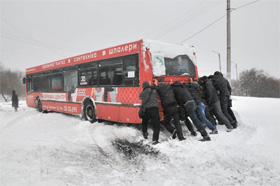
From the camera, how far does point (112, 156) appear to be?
5.54 meters

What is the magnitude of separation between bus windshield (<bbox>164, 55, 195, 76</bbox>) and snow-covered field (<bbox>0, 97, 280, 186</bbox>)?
80.1 inches

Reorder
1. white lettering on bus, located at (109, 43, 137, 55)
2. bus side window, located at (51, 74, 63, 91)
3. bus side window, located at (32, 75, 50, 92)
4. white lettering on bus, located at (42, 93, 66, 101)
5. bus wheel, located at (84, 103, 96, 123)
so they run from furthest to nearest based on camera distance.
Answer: bus side window, located at (32, 75, 50, 92) < bus side window, located at (51, 74, 63, 91) < white lettering on bus, located at (42, 93, 66, 101) < bus wheel, located at (84, 103, 96, 123) < white lettering on bus, located at (109, 43, 137, 55)

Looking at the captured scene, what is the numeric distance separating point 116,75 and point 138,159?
3872 millimetres

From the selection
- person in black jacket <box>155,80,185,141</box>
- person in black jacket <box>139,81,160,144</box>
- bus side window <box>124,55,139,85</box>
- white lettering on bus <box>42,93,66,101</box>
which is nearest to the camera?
person in black jacket <box>139,81,160,144</box>

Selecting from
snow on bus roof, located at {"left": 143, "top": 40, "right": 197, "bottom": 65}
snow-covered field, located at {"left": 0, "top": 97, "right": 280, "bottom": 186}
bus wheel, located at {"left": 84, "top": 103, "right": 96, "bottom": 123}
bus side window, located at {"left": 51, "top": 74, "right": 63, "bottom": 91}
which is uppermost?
snow on bus roof, located at {"left": 143, "top": 40, "right": 197, "bottom": 65}

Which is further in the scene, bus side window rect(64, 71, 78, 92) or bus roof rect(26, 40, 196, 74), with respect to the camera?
bus side window rect(64, 71, 78, 92)

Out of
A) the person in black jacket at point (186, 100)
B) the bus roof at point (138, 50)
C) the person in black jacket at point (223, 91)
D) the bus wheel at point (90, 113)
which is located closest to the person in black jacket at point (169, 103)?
the person in black jacket at point (186, 100)

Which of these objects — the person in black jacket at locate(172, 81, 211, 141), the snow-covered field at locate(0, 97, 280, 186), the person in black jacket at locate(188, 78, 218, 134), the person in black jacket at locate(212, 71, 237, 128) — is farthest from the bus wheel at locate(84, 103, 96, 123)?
the person in black jacket at locate(212, 71, 237, 128)

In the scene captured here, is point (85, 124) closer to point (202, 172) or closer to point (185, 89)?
point (185, 89)

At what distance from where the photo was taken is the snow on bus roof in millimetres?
7328

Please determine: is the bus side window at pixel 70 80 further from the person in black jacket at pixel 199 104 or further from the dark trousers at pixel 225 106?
the dark trousers at pixel 225 106

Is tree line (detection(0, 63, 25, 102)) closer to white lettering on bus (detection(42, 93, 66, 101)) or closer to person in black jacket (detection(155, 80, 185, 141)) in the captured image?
white lettering on bus (detection(42, 93, 66, 101))

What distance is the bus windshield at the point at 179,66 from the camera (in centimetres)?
762

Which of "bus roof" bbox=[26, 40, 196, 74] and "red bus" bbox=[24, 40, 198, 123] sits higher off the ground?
"bus roof" bbox=[26, 40, 196, 74]
